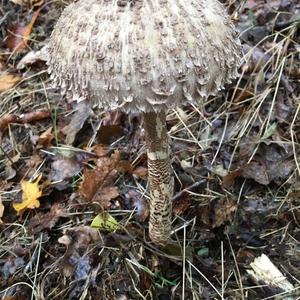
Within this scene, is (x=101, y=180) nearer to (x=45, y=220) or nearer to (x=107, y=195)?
(x=107, y=195)

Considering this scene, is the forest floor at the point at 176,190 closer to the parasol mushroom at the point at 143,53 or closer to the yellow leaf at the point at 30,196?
the yellow leaf at the point at 30,196

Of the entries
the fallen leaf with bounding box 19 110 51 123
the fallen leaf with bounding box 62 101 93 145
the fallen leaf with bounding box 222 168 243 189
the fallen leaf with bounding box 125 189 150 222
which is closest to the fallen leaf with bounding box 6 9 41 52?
the fallen leaf with bounding box 19 110 51 123

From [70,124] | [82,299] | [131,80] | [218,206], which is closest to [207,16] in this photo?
[131,80]

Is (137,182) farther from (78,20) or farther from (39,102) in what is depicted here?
(78,20)

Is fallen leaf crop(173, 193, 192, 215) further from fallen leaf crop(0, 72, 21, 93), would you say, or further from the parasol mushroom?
fallen leaf crop(0, 72, 21, 93)

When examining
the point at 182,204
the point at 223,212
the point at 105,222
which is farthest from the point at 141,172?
the point at 223,212
